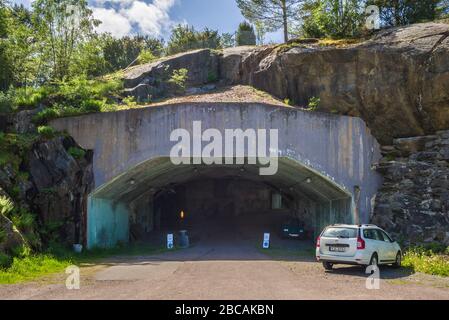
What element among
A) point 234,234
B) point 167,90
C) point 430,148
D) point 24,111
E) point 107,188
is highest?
point 167,90

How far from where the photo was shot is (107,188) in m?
25.8

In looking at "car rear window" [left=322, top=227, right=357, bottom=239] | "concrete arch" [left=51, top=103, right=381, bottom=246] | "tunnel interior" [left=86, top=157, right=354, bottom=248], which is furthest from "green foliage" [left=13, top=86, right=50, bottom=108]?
"car rear window" [left=322, top=227, right=357, bottom=239]

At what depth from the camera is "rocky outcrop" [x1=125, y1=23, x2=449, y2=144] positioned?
2792 centimetres

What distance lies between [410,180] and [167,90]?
19055mm

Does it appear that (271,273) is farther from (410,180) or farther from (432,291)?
(410,180)

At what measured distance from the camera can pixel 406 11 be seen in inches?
1388

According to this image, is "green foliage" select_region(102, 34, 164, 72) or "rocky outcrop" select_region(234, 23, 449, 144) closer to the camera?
"rocky outcrop" select_region(234, 23, 449, 144)

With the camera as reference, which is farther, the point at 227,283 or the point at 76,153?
the point at 76,153

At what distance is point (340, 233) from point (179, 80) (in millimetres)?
22729

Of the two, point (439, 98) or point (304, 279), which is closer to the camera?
point (304, 279)

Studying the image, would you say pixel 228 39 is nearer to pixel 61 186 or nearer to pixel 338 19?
pixel 338 19

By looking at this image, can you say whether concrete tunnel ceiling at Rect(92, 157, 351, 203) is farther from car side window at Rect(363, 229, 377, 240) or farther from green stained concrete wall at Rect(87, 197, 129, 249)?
car side window at Rect(363, 229, 377, 240)

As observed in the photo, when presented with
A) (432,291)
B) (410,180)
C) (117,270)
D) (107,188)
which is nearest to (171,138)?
(107,188)

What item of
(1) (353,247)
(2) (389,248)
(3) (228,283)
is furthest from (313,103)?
(3) (228,283)
